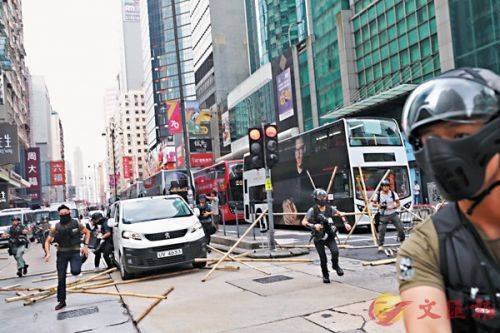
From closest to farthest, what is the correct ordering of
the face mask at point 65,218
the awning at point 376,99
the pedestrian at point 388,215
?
the face mask at point 65,218
the pedestrian at point 388,215
the awning at point 376,99

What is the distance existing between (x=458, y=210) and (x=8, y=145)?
124ft

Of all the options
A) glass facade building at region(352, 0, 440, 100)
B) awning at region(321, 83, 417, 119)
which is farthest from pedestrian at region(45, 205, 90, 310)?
glass facade building at region(352, 0, 440, 100)

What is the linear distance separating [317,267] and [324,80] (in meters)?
29.8

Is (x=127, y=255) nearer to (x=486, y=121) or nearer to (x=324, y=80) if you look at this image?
(x=486, y=121)

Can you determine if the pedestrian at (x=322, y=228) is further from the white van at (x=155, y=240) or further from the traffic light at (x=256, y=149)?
the traffic light at (x=256, y=149)

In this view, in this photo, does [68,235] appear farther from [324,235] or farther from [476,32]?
[476,32]

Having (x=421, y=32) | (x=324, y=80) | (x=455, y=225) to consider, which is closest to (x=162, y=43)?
(x=324, y=80)

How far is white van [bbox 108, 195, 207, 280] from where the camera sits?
9.56 metres

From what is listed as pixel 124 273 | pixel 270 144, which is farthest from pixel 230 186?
pixel 124 273

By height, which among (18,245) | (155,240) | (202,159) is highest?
(202,159)

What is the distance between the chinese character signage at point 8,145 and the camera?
34.7 meters

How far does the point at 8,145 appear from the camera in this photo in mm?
35000

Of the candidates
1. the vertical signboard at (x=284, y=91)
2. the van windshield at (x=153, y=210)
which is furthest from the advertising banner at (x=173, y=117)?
the van windshield at (x=153, y=210)

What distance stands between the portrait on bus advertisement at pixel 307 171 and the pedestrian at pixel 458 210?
14916 millimetres
